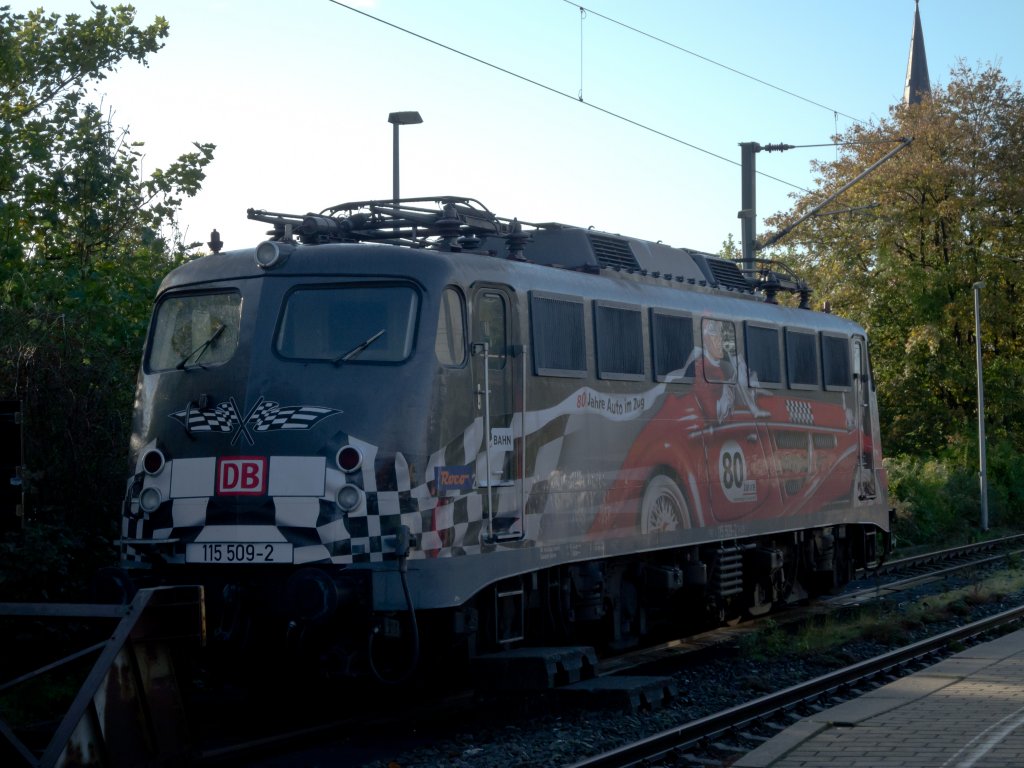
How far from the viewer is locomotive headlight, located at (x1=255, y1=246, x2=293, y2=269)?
1024cm

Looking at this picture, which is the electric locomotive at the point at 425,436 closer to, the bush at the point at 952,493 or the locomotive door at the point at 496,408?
the locomotive door at the point at 496,408

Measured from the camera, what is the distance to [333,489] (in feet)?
30.6

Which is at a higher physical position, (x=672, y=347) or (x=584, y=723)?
(x=672, y=347)

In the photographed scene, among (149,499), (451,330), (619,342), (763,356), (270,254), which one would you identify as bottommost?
(149,499)

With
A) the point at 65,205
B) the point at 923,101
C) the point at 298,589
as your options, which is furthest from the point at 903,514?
the point at 298,589

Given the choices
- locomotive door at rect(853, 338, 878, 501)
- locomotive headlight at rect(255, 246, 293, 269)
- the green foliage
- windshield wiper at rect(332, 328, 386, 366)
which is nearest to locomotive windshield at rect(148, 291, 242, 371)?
locomotive headlight at rect(255, 246, 293, 269)

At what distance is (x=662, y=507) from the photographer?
1262 cm

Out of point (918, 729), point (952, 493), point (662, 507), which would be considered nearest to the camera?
point (918, 729)

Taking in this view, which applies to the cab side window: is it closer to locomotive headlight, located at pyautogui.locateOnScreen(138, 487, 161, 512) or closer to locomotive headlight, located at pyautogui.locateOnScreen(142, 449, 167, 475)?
locomotive headlight, located at pyautogui.locateOnScreen(142, 449, 167, 475)

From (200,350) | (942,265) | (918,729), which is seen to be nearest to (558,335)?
(200,350)

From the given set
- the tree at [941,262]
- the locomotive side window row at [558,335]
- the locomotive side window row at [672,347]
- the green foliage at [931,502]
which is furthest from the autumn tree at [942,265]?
the locomotive side window row at [558,335]

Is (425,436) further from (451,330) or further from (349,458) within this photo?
(451,330)

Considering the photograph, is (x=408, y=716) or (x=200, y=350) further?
(x=200, y=350)

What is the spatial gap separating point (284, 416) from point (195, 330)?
4.33ft
